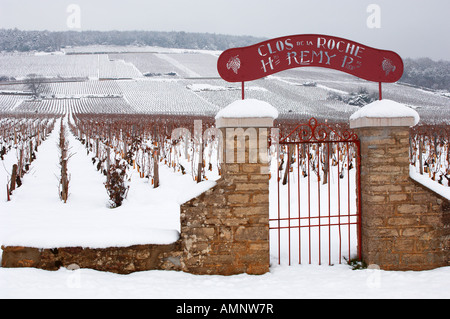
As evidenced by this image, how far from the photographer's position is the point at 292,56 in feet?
15.1

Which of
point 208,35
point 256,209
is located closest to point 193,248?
point 256,209

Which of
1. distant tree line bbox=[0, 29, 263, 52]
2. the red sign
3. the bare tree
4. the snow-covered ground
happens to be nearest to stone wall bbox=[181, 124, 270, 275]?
the snow-covered ground

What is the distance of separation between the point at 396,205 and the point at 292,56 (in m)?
2.10

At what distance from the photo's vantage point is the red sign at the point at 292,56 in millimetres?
4555

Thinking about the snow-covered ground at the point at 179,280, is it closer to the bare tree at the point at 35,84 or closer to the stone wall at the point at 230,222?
the stone wall at the point at 230,222

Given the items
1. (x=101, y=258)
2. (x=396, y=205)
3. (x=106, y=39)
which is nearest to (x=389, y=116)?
(x=396, y=205)

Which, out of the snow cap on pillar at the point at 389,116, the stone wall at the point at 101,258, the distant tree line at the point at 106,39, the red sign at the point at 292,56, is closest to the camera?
the stone wall at the point at 101,258

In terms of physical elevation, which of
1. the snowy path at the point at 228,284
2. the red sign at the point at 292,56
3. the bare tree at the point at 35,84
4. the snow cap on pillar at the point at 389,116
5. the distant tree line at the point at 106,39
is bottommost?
the snowy path at the point at 228,284

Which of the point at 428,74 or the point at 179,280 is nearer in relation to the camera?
the point at 179,280

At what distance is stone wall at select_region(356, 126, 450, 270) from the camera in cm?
436

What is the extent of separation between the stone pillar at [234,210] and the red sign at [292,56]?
527 mm

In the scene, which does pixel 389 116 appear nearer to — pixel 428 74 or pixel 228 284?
pixel 228 284

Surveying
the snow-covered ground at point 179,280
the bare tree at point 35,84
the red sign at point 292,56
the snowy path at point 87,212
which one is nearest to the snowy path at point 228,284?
the snow-covered ground at point 179,280

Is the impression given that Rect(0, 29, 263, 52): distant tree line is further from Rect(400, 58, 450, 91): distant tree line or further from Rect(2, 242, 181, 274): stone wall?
Rect(2, 242, 181, 274): stone wall
